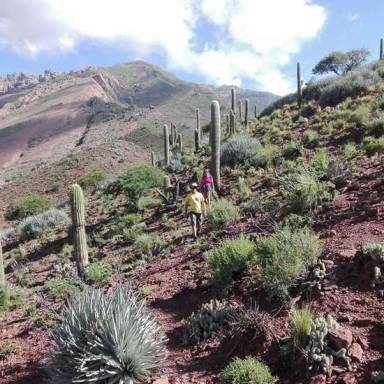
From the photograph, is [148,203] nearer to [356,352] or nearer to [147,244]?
[147,244]

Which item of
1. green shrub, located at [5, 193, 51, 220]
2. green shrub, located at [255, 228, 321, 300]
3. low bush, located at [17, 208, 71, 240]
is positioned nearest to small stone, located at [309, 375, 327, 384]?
green shrub, located at [255, 228, 321, 300]

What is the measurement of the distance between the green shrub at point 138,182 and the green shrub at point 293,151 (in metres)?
5.94

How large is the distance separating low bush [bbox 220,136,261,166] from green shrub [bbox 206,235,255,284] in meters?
11.4

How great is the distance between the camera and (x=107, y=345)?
5664 millimetres

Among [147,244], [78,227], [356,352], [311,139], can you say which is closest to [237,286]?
[356,352]

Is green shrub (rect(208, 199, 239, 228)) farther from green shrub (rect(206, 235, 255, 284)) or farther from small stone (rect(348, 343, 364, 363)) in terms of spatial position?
small stone (rect(348, 343, 364, 363))

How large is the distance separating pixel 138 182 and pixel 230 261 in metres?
12.9

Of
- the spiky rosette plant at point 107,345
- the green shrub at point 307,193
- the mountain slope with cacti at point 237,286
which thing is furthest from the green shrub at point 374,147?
the spiky rosette plant at point 107,345

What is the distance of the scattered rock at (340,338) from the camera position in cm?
504

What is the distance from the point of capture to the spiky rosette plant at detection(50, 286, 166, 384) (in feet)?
18.1

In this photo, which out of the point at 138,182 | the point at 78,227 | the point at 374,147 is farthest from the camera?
the point at 138,182

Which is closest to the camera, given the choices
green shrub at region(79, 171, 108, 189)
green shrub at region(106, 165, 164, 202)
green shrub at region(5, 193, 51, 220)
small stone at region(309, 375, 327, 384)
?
small stone at region(309, 375, 327, 384)

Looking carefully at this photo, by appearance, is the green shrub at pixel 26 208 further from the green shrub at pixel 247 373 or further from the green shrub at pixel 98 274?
the green shrub at pixel 247 373

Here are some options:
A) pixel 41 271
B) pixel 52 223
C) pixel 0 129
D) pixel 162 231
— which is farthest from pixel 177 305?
pixel 0 129
